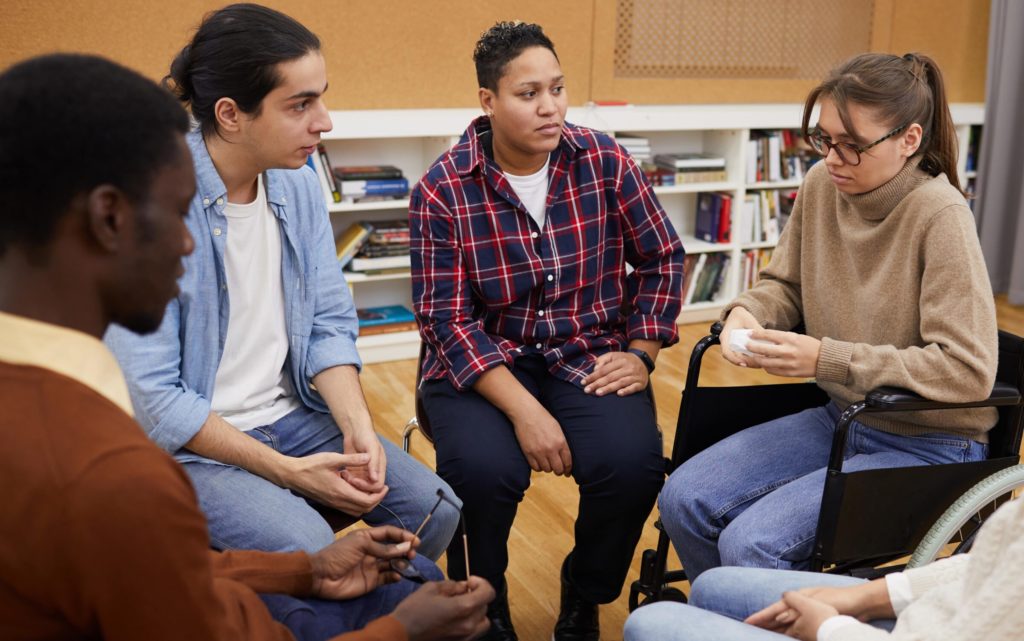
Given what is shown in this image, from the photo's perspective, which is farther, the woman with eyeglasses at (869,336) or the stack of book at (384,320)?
the stack of book at (384,320)

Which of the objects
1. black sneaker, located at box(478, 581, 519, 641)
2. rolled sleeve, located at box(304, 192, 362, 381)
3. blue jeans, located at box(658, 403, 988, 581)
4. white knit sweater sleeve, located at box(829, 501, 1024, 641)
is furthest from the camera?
black sneaker, located at box(478, 581, 519, 641)

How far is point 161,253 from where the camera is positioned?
88 centimetres

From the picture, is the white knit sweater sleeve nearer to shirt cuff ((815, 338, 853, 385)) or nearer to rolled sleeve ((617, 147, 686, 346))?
Result: shirt cuff ((815, 338, 853, 385))

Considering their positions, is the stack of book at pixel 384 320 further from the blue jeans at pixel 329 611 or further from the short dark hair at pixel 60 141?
the short dark hair at pixel 60 141

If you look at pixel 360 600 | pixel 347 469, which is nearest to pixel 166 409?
pixel 347 469

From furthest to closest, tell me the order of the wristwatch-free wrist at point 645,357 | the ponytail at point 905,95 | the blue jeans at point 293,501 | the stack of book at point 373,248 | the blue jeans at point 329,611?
the stack of book at point 373,248 → the wristwatch-free wrist at point 645,357 → the ponytail at point 905,95 → the blue jeans at point 293,501 → the blue jeans at point 329,611

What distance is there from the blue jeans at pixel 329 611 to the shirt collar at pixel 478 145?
3.27 ft

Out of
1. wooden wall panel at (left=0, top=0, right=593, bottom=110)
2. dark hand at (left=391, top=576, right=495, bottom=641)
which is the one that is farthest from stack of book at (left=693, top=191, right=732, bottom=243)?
dark hand at (left=391, top=576, right=495, bottom=641)

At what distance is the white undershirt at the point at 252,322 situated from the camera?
1.82m

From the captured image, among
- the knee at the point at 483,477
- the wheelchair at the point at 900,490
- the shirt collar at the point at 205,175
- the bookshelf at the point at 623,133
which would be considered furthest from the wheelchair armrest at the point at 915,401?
the bookshelf at the point at 623,133

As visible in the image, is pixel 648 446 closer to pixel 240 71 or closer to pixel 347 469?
pixel 347 469

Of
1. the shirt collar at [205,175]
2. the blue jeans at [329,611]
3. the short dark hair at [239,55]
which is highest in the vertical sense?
the short dark hair at [239,55]

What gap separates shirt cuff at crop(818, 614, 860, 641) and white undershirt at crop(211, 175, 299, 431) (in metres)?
1.07

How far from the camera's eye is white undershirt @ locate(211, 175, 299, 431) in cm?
182
